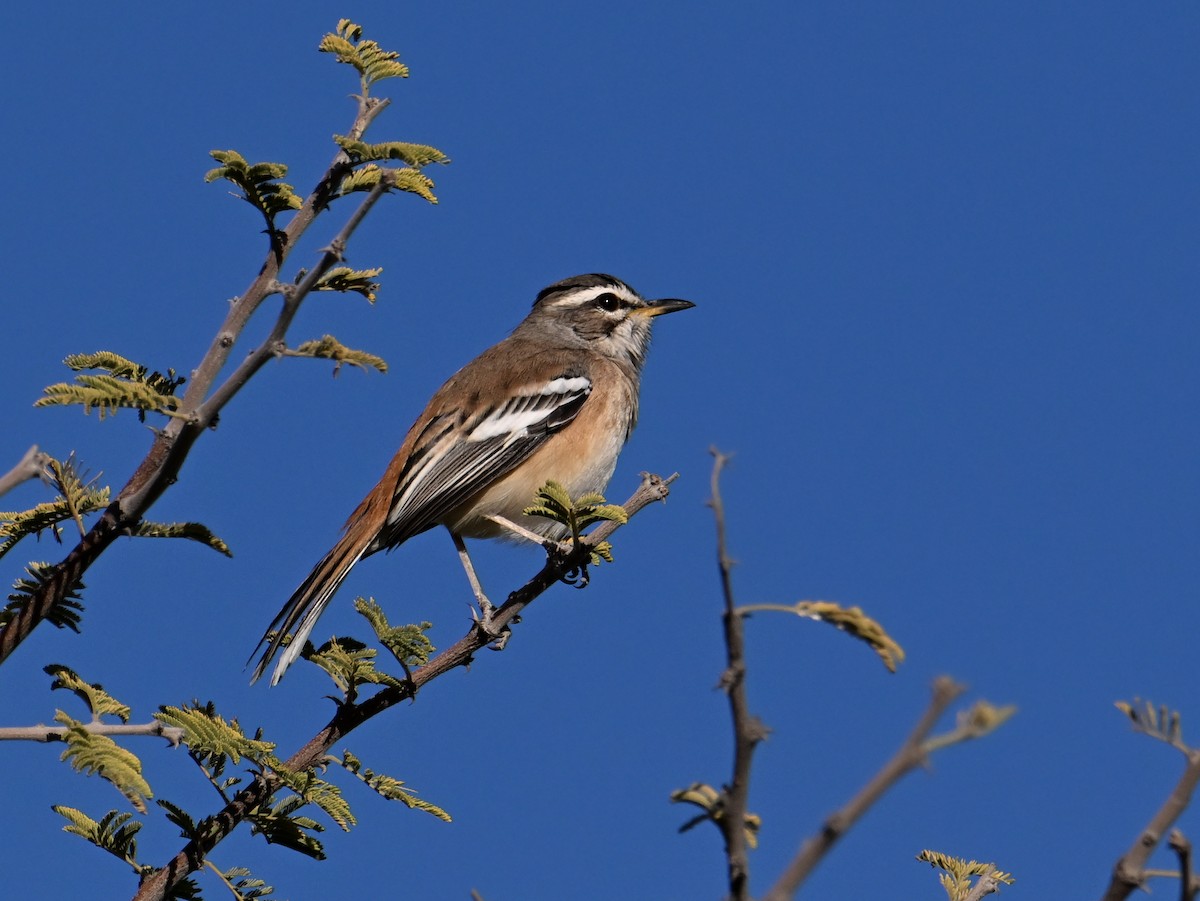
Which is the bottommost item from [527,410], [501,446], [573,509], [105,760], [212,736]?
[105,760]

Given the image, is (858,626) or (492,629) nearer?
(858,626)

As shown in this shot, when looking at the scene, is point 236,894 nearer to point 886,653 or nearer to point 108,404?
point 108,404

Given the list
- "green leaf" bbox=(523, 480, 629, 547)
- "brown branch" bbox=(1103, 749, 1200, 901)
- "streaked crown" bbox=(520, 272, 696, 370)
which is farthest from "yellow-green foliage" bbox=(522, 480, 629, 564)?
"streaked crown" bbox=(520, 272, 696, 370)

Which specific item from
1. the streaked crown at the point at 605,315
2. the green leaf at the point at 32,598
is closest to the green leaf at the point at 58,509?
the green leaf at the point at 32,598

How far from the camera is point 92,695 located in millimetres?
4086

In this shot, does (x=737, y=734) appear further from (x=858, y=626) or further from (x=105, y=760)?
(x=105, y=760)

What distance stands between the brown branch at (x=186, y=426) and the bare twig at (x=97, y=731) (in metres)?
0.41

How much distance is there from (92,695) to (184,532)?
57 cm

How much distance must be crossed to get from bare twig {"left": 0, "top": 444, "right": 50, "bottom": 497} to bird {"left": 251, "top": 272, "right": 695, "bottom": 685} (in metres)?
4.32

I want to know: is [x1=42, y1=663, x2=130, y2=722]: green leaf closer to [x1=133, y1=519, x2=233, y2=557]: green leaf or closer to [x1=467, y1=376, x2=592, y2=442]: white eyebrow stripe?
[x1=133, y1=519, x2=233, y2=557]: green leaf

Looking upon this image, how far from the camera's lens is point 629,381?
Result: 10.5 m

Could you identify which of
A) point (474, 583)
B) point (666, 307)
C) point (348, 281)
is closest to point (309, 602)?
point (474, 583)

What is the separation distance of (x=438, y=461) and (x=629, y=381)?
214 cm

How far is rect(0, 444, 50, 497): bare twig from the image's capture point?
297 cm
